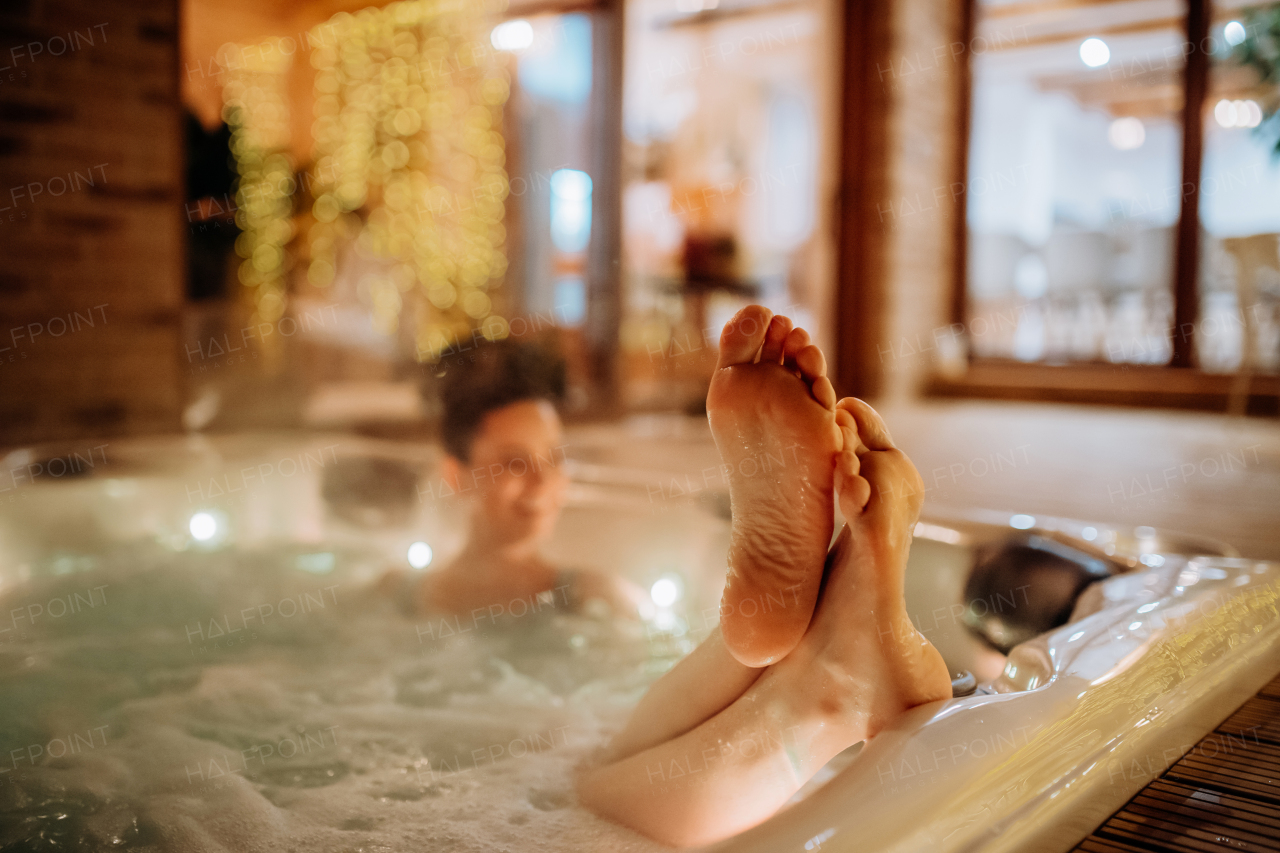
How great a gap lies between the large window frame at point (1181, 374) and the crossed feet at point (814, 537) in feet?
15.1

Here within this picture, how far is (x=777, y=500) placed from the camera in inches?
29.7

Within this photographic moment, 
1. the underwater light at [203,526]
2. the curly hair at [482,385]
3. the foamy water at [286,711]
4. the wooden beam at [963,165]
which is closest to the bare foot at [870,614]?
the foamy water at [286,711]

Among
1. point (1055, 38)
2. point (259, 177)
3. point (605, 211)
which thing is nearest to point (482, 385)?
point (259, 177)

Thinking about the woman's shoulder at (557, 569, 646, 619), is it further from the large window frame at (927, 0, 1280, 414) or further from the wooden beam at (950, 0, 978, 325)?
the wooden beam at (950, 0, 978, 325)

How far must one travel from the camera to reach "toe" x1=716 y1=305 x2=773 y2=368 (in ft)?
2.61

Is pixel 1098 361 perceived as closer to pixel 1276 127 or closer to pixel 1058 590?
pixel 1276 127

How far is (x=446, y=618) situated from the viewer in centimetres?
168

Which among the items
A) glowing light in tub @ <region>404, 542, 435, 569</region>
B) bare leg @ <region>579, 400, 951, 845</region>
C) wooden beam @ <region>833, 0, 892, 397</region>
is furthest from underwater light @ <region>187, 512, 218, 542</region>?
wooden beam @ <region>833, 0, 892, 397</region>

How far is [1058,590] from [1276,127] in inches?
124

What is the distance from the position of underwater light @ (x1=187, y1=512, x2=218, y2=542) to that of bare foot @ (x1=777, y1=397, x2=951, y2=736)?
1545mm

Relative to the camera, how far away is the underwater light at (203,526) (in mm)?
1906

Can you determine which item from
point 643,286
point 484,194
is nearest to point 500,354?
point 484,194

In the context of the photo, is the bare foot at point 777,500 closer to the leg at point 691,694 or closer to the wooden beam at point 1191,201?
the leg at point 691,694

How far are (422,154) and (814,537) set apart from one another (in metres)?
3.94
